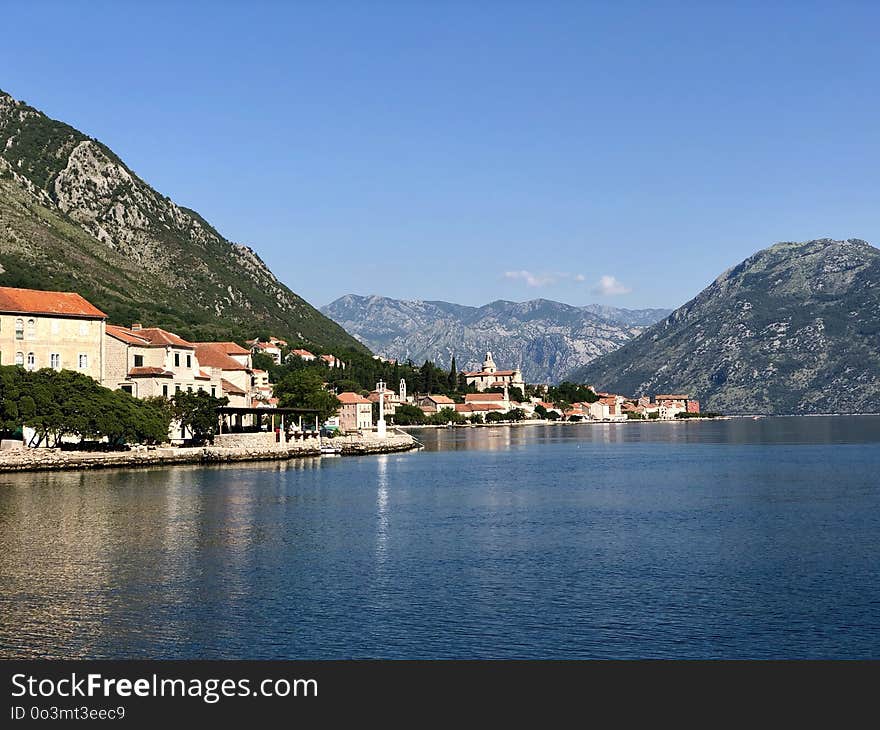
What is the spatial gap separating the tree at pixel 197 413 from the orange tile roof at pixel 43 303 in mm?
9718

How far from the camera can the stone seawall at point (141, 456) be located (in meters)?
71.2

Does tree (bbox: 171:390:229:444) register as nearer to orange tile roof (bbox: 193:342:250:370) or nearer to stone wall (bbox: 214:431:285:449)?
stone wall (bbox: 214:431:285:449)

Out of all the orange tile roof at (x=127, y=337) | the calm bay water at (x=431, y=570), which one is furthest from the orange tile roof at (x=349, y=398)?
the calm bay water at (x=431, y=570)

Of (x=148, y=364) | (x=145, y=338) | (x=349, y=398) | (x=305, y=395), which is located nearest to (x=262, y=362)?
(x=349, y=398)

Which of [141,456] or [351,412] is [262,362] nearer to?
[351,412]

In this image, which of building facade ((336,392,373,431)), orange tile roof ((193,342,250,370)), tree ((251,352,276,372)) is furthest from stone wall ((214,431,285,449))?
tree ((251,352,276,372))

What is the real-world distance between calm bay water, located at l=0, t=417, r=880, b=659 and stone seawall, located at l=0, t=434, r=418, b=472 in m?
4.63

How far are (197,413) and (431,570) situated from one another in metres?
58.4

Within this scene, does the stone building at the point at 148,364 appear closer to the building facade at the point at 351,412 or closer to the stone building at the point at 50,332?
the stone building at the point at 50,332

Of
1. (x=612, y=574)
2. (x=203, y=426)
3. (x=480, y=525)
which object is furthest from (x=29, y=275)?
(x=612, y=574)

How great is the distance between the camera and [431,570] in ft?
117
